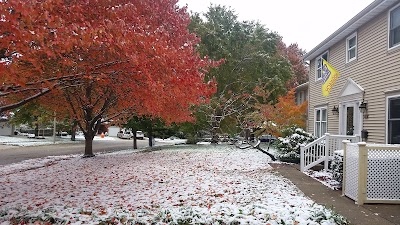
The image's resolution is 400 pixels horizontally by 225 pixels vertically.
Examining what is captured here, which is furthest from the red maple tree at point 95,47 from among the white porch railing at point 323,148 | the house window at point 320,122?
the house window at point 320,122

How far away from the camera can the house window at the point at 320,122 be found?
15.7 m

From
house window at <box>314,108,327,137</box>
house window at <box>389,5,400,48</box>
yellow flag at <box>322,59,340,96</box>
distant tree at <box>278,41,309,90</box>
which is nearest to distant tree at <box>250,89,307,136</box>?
house window at <box>314,108,327,137</box>

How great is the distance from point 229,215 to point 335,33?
10.1 m

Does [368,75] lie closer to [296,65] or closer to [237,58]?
[237,58]

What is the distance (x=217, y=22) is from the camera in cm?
2850

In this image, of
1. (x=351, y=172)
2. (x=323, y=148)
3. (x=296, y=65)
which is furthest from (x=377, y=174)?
(x=296, y=65)

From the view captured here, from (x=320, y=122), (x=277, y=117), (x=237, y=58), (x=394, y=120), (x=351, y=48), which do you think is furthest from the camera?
(x=237, y=58)

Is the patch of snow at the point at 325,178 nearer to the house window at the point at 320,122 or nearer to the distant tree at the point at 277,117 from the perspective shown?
the house window at the point at 320,122

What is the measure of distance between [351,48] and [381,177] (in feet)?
24.3

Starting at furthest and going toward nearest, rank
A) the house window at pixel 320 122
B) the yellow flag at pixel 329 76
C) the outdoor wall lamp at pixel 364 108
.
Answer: the house window at pixel 320 122 < the yellow flag at pixel 329 76 < the outdoor wall lamp at pixel 364 108

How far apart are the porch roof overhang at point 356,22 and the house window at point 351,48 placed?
22 cm

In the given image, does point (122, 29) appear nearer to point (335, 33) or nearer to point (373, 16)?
point (373, 16)

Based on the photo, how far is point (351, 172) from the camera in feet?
23.6

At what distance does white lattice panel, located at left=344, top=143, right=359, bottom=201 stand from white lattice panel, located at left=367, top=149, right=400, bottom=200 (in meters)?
0.24
